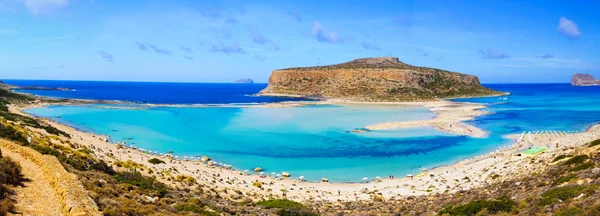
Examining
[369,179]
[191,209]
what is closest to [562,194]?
[191,209]

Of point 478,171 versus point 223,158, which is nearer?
point 478,171

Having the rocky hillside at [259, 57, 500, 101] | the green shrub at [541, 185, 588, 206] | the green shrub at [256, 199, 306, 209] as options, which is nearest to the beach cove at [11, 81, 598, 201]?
the green shrub at [256, 199, 306, 209]

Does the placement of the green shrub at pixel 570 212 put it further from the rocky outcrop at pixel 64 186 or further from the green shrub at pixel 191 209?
the rocky outcrop at pixel 64 186

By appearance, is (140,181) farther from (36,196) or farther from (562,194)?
(562,194)

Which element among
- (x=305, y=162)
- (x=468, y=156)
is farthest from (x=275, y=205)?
(x=468, y=156)

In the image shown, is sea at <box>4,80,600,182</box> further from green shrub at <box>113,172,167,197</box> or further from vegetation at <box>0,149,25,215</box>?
vegetation at <box>0,149,25,215</box>

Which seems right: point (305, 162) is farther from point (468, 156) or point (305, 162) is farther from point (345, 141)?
point (468, 156)
